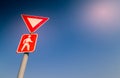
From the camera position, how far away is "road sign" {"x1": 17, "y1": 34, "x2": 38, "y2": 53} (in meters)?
2.05

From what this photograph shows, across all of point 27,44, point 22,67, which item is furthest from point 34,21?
point 22,67

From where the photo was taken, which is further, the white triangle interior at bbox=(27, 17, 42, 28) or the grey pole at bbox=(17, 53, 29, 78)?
the white triangle interior at bbox=(27, 17, 42, 28)

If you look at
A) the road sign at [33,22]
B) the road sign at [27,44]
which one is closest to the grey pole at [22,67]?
the road sign at [27,44]

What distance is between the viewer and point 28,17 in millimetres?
2424

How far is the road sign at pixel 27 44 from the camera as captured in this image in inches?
80.6

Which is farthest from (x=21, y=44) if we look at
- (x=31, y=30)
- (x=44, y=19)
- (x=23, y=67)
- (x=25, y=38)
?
(x=44, y=19)

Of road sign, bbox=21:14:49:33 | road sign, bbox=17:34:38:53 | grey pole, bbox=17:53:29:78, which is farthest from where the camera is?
road sign, bbox=21:14:49:33

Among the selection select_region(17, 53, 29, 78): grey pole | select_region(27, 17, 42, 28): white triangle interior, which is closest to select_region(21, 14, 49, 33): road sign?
select_region(27, 17, 42, 28): white triangle interior

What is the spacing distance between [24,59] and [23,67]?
0.43 ft

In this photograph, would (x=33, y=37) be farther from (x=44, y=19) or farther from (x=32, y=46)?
(x=44, y=19)

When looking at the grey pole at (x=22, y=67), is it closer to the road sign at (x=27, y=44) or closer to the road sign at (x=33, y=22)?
the road sign at (x=27, y=44)

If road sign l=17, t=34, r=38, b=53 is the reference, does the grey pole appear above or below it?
below

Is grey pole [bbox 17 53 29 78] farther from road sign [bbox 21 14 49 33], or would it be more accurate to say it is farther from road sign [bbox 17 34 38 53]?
→ road sign [bbox 21 14 49 33]

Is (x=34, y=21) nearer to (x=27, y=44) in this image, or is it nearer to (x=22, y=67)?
(x=27, y=44)
